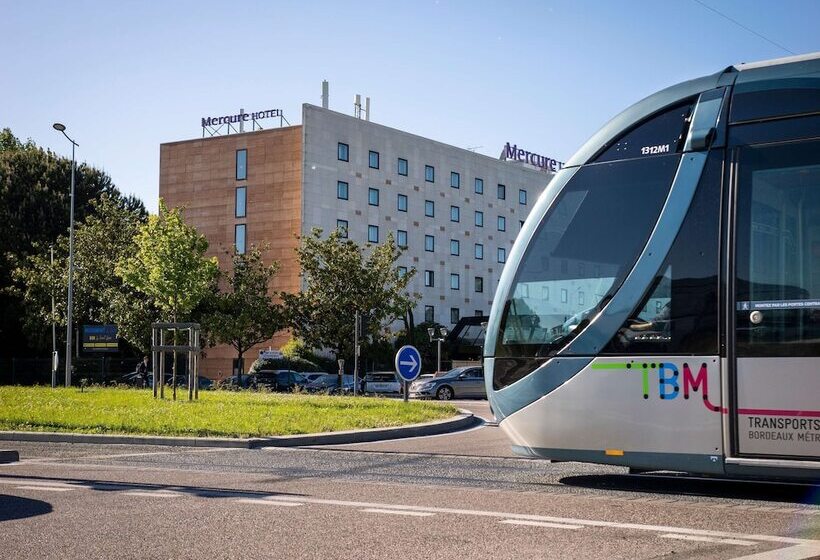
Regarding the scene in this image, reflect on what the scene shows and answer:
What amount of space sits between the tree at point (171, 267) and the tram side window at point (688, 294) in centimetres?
3573

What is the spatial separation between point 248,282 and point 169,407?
1245 inches

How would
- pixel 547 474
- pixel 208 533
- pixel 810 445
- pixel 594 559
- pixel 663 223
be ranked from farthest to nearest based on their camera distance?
pixel 547 474 → pixel 663 223 → pixel 810 445 → pixel 208 533 → pixel 594 559

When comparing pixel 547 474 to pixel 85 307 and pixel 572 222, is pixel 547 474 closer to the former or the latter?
pixel 572 222

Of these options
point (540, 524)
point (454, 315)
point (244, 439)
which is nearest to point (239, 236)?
point (454, 315)

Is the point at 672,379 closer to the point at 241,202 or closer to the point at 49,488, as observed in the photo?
the point at 49,488

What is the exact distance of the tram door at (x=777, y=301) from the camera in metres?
8.24

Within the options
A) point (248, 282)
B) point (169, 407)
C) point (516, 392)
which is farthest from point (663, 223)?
point (248, 282)

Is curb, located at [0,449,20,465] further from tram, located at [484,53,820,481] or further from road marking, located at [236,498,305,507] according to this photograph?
tram, located at [484,53,820,481]

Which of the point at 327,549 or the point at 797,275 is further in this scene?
the point at 797,275

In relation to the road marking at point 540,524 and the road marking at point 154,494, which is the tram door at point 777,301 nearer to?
the road marking at point 540,524

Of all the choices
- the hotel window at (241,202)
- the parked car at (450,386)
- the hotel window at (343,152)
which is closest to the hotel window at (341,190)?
the hotel window at (343,152)

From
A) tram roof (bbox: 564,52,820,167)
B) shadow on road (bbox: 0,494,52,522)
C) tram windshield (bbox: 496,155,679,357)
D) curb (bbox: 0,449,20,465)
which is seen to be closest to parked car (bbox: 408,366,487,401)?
curb (bbox: 0,449,20,465)

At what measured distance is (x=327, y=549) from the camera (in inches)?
257

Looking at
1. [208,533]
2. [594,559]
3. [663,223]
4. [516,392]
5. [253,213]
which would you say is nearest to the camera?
[594,559]
